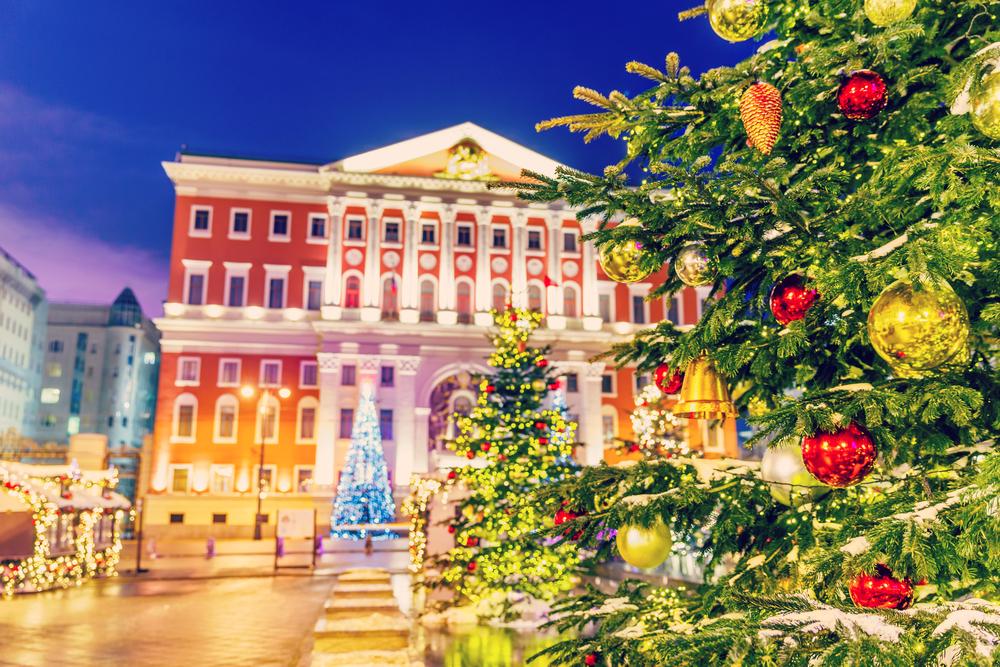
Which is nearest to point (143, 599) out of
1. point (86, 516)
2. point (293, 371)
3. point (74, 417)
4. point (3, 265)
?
point (86, 516)

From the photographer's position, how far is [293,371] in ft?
124

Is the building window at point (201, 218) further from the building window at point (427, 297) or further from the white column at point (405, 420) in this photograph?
the white column at point (405, 420)

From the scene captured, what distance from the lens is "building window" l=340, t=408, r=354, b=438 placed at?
119 ft

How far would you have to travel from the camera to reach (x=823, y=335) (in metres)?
3.24

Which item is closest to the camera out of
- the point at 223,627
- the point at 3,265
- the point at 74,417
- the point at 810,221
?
the point at 810,221

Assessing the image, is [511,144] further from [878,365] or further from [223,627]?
[878,365]

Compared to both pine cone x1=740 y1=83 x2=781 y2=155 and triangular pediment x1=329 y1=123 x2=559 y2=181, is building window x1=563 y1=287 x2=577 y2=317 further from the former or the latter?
pine cone x1=740 y1=83 x2=781 y2=155

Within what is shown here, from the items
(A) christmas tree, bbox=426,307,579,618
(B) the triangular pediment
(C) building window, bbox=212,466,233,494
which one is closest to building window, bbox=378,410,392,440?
(C) building window, bbox=212,466,233,494

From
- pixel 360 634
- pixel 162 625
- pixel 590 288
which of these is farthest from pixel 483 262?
pixel 360 634

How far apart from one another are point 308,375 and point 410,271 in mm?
7556

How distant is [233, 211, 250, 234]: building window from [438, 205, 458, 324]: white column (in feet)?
33.7

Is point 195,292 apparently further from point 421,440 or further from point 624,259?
point 624,259

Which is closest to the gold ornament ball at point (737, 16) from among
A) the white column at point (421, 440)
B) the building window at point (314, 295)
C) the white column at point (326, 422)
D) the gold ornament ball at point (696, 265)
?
the gold ornament ball at point (696, 265)

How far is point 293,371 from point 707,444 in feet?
72.2
